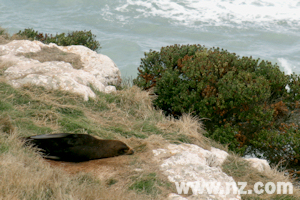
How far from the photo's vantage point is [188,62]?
8180mm

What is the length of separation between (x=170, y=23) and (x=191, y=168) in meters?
23.6

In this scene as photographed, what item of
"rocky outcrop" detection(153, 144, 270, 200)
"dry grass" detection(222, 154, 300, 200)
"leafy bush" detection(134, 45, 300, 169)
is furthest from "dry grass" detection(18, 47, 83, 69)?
"dry grass" detection(222, 154, 300, 200)

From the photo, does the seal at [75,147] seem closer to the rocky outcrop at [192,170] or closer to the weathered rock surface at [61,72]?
the rocky outcrop at [192,170]

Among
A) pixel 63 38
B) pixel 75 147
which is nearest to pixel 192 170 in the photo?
pixel 75 147

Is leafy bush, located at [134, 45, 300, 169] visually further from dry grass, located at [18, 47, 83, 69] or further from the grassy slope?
dry grass, located at [18, 47, 83, 69]

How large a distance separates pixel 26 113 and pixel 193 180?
10.4ft

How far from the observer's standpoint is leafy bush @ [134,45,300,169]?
6703mm

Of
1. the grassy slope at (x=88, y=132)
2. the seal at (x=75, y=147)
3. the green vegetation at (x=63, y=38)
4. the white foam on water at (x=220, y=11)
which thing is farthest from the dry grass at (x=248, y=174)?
the white foam on water at (x=220, y=11)

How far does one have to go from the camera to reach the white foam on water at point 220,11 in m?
27.5

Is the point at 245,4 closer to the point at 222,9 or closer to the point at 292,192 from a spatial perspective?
the point at 222,9

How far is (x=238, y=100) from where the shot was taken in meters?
6.87

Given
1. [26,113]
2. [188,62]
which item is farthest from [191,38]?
[26,113]

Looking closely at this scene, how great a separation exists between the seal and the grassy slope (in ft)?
0.81

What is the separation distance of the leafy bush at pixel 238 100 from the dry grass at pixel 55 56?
7.88ft
